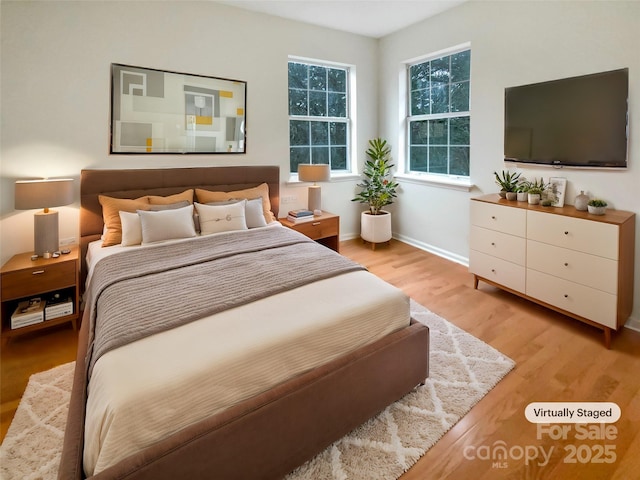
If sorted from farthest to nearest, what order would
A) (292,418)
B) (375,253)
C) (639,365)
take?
(375,253) → (639,365) → (292,418)

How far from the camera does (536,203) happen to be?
292 cm

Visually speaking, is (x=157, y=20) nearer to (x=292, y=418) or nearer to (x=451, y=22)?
(x=451, y=22)

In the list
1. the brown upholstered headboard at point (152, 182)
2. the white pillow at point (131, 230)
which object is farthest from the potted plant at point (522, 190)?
the white pillow at point (131, 230)

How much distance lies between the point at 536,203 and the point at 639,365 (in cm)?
134

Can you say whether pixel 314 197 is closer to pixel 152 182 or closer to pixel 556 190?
pixel 152 182

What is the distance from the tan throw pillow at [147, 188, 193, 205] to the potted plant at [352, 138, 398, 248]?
86.3 inches

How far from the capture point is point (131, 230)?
2.78m

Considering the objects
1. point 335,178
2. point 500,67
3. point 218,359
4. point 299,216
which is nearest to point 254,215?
point 299,216

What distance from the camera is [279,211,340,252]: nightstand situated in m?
3.85

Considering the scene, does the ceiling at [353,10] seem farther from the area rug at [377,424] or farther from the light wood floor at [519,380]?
the area rug at [377,424]

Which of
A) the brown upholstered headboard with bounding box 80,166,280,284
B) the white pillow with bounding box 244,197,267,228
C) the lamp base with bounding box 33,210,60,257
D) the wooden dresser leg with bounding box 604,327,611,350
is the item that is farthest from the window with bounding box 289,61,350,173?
the wooden dresser leg with bounding box 604,327,611,350

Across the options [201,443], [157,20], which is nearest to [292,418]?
[201,443]

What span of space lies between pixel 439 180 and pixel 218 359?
3547mm

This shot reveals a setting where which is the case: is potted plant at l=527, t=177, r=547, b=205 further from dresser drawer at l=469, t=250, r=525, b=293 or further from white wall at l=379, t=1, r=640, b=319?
dresser drawer at l=469, t=250, r=525, b=293
